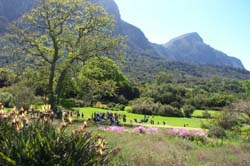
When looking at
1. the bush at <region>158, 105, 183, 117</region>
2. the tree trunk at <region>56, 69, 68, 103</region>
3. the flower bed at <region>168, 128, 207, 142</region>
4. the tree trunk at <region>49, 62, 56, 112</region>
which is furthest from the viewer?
A: the bush at <region>158, 105, 183, 117</region>

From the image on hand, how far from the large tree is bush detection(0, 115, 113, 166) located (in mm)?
24526

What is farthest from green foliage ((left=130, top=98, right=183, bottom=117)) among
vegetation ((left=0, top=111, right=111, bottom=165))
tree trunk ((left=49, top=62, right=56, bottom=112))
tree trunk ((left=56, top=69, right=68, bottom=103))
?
vegetation ((left=0, top=111, right=111, bottom=165))

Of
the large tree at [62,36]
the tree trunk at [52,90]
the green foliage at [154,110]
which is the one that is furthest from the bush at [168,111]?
the tree trunk at [52,90]

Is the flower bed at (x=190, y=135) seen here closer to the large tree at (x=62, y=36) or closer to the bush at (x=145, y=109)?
the large tree at (x=62, y=36)

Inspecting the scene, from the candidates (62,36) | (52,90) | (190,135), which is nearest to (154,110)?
(52,90)

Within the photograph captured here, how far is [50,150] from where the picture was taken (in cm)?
586

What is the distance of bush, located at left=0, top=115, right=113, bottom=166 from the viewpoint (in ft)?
19.1

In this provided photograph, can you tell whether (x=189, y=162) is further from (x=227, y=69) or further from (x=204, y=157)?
(x=227, y=69)

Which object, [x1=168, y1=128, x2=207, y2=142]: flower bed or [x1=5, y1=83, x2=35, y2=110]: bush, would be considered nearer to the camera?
[x1=168, y1=128, x2=207, y2=142]: flower bed

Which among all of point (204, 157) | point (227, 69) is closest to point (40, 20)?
point (204, 157)

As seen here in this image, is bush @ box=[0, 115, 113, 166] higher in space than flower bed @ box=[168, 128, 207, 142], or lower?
higher

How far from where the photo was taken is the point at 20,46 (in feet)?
104

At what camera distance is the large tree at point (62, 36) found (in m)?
31.0

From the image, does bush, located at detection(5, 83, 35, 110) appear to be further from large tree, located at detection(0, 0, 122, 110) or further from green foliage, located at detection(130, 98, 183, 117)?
green foliage, located at detection(130, 98, 183, 117)
